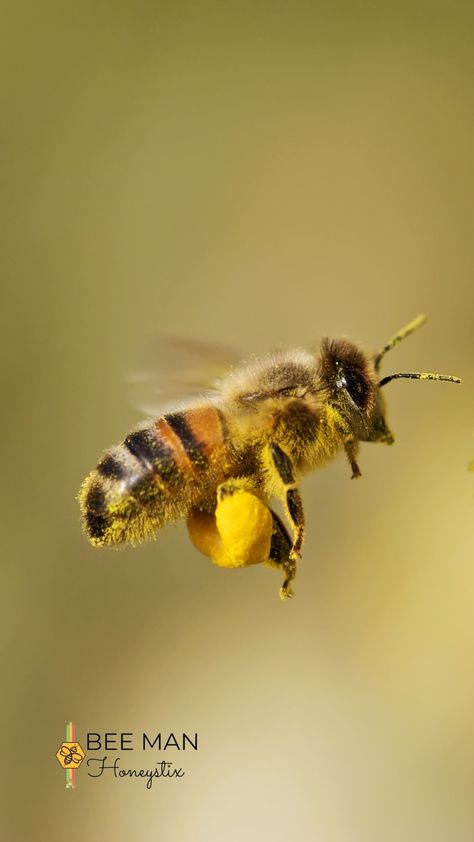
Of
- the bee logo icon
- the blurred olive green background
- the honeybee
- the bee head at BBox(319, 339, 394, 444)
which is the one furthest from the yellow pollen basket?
the bee logo icon

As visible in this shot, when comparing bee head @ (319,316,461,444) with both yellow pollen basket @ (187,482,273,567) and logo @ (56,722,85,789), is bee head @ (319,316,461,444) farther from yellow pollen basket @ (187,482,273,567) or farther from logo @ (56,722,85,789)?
logo @ (56,722,85,789)

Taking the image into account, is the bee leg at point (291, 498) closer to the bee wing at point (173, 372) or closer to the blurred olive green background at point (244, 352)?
the bee wing at point (173, 372)

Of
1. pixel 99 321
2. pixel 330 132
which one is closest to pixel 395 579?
pixel 99 321

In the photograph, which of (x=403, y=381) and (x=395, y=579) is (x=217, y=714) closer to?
(x=395, y=579)

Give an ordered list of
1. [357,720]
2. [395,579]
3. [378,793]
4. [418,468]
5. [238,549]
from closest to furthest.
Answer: [238,549] < [378,793] < [357,720] < [395,579] < [418,468]

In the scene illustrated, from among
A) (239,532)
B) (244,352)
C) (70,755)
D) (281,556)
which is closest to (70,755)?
(70,755)

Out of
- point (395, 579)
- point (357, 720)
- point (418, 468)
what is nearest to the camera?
point (357, 720)

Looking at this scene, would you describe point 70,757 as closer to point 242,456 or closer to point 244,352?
point 244,352
